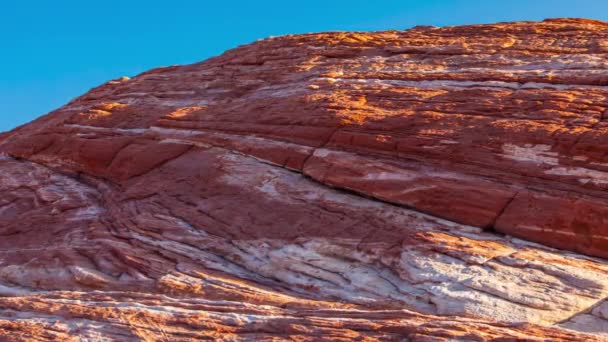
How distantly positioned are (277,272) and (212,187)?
4255 mm

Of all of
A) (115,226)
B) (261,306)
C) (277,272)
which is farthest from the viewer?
(115,226)

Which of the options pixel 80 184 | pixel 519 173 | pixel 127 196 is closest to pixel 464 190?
pixel 519 173

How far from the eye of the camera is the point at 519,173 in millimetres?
13891

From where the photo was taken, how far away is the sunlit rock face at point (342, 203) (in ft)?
36.3

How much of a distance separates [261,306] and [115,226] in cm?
637

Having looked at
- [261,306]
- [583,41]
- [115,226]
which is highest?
[583,41]

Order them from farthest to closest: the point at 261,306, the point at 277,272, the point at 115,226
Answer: the point at 115,226 < the point at 277,272 < the point at 261,306

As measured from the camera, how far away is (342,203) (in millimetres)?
14930

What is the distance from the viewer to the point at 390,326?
33.1ft

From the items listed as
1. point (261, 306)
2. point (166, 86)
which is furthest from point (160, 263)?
point (166, 86)

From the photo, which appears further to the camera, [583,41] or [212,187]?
[583,41]

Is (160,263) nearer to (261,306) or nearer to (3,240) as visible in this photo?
(261,306)

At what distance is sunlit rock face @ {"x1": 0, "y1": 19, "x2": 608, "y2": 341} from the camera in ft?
36.3

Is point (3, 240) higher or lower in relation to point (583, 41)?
lower
